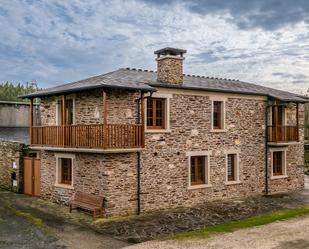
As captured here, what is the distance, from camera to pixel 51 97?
19.8m

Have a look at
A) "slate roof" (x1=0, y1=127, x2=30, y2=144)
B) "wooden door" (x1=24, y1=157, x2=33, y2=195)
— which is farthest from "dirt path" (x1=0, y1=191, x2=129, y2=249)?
"slate roof" (x1=0, y1=127, x2=30, y2=144)

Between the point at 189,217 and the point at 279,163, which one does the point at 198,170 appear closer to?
the point at 189,217

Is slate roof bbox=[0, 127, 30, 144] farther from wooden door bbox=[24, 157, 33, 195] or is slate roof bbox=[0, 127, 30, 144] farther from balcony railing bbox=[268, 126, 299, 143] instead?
balcony railing bbox=[268, 126, 299, 143]

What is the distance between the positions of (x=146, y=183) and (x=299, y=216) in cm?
694

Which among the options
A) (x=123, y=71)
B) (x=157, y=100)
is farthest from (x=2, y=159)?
(x=157, y=100)

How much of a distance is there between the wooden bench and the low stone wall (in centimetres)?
628

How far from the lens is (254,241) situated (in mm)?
12359

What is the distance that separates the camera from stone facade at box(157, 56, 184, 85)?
18625 millimetres

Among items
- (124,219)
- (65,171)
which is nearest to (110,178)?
(124,219)

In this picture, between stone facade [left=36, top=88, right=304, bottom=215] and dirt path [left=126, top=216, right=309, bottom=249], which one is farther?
stone facade [left=36, top=88, right=304, bottom=215]

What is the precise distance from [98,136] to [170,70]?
5.56 meters

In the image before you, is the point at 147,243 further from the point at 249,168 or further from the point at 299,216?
the point at 249,168

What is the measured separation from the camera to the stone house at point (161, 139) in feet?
52.9

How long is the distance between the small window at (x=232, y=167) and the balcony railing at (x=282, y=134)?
9.43ft
